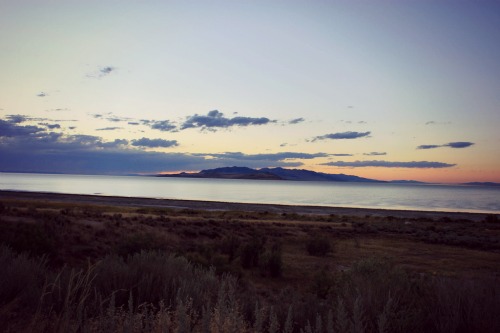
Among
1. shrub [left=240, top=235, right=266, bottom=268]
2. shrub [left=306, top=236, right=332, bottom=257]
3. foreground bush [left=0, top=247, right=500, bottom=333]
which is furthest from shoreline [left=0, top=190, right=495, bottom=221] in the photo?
foreground bush [left=0, top=247, right=500, bottom=333]

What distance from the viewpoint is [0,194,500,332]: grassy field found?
4.25 meters

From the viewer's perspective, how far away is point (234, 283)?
21.6 feet

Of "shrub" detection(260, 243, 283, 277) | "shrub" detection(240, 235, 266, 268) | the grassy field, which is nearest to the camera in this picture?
the grassy field

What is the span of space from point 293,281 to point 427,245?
53.7 feet

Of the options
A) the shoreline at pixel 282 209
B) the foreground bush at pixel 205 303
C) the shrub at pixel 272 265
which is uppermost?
the foreground bush at pixel 205 303

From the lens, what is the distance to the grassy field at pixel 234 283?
425cm

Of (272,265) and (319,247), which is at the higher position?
(272,265)

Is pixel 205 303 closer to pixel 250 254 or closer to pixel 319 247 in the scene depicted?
pixel 250 254

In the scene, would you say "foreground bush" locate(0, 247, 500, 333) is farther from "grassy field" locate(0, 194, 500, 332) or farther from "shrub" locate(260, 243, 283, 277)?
"shrub" locate(260, 243, 283, 277)

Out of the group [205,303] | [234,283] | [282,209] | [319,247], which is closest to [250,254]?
[319,247]

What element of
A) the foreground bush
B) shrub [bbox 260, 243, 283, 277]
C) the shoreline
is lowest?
the shoreline

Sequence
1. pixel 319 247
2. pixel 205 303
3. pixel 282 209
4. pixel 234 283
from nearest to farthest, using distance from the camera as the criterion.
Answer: pixel 205 303, pixel 234 283, pixel 319 247, pixel 282 209

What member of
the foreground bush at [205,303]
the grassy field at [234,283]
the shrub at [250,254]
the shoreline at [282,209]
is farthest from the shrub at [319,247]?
the shoreline at [282,209]

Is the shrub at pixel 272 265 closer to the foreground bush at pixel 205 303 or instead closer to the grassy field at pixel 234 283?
the grassy field at pixel 234 283
